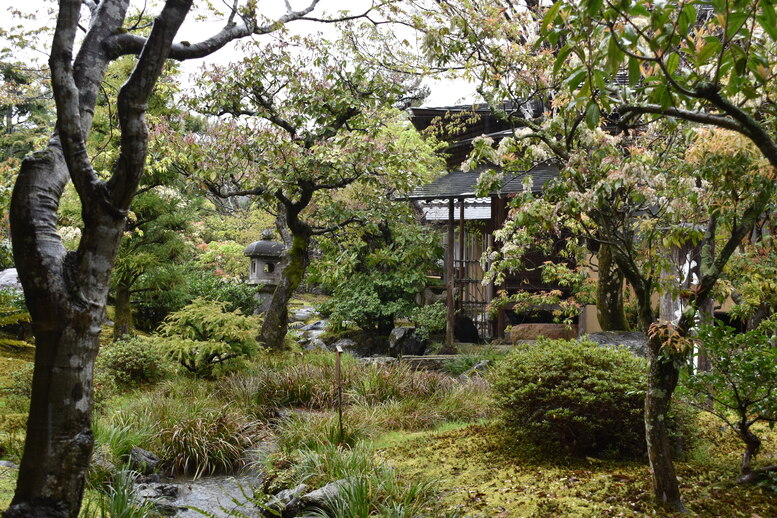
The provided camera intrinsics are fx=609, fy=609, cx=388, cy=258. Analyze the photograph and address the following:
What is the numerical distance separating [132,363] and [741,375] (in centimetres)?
865

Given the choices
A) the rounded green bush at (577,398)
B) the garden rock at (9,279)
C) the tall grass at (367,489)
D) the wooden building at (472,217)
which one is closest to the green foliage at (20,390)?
the tall grass at (367,489)

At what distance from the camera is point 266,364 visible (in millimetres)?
9852

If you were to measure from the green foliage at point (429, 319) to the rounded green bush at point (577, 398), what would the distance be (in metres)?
8.29

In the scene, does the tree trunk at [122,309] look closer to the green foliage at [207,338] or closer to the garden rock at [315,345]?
the green foliage at [207,338]

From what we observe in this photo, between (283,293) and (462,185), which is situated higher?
(462,185)

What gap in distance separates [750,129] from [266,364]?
8219 millimetres

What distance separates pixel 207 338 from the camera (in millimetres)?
9906

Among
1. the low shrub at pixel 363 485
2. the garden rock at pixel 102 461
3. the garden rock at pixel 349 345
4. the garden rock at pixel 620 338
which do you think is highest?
the garden rock at pixel 620 338

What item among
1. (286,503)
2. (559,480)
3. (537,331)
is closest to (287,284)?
(537,331)

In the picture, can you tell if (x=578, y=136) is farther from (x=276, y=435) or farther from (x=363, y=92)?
(x=363, y=92)

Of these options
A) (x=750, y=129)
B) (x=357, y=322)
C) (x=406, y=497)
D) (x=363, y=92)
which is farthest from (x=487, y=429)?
(x=357, y=322)

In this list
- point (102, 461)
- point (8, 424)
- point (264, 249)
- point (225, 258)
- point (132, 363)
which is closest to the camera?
point (102, 461)

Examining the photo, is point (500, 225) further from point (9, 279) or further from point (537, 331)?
point (9, 279)

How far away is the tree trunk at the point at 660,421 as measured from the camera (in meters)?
3.81
